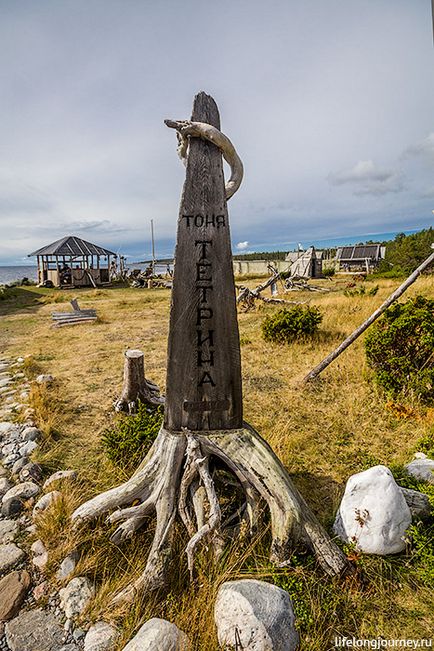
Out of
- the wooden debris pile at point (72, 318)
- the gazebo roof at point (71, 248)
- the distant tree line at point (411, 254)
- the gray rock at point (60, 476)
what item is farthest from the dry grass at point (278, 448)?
the gazebo roof at point (71, 248)

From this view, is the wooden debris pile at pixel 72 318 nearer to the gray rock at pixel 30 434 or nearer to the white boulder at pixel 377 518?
the gray rock at pixel 30 434

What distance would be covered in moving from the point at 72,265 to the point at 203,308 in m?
32.1

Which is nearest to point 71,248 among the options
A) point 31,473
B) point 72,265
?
point 72,265

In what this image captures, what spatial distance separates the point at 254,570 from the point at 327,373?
5198 mm

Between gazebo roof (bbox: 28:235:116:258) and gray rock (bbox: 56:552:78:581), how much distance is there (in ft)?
102

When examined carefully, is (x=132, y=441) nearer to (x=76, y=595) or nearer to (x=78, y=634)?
(x=76, y=595)

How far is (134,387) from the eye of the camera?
5961 mm

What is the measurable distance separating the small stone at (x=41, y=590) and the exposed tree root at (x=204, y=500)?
49 centimetres

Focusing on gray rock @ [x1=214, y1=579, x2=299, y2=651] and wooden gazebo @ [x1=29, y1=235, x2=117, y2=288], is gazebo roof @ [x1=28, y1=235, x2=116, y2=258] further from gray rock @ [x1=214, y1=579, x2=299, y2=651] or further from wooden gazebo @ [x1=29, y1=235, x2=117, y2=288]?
gray rock @ [x1=214, y1=579, x2=299, y2=651]

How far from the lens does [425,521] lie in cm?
318

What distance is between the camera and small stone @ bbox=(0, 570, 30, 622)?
2540mm

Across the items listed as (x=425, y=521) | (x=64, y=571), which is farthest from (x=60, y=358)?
(x=425, y=521)

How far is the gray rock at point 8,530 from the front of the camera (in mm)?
3234

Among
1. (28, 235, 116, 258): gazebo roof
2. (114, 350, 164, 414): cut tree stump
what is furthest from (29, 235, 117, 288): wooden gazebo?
(114, 350, 164, 414): cut tree stump
